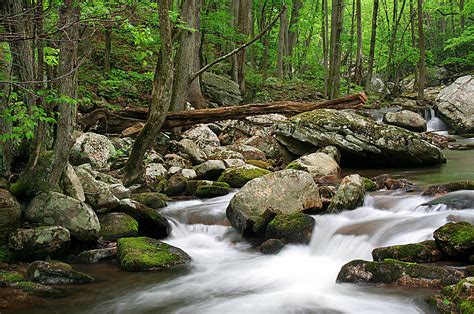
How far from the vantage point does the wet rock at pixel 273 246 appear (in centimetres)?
695

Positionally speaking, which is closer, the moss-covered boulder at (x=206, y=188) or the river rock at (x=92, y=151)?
the moss-covered boulder at (x=206, y=188)

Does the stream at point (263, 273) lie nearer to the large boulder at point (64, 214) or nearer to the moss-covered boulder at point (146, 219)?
the moss-covered boulder at point (146, 219)

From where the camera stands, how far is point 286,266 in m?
6.57

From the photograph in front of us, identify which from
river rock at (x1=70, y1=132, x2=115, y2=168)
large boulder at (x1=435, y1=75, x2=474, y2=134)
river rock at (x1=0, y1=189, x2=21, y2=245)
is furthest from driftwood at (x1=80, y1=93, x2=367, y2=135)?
large boulder at (x1=435, y1=75, x2=474, y2=134)

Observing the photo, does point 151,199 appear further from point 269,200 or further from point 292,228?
point 292,228

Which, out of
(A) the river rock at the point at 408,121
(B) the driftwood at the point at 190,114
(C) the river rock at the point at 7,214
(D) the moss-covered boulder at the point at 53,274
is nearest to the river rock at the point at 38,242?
(C) the river rock at the point at 7,214

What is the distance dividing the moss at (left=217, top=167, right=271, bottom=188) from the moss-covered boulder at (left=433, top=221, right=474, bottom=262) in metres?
4.97

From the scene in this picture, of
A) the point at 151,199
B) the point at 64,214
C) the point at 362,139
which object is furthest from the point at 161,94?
the point at 362,139

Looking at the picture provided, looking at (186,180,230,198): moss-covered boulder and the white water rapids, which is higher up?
(186,180,230,198): moss-covered boulder

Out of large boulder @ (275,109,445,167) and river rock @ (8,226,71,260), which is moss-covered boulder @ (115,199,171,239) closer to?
river rock @ (8,226,71,260)

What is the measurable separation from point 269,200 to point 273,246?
932mm

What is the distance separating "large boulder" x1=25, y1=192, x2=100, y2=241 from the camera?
6430 millimetres

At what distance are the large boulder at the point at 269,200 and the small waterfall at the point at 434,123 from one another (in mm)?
13307

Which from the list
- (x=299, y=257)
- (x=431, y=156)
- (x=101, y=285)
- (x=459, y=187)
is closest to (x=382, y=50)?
(x=431, y=156)
